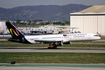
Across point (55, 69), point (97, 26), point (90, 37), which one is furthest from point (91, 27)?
point (55, 69)

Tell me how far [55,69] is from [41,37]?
23.7 metres

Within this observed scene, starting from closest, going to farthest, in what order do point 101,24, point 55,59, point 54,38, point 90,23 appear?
point 55,59 < point 54,38 < point 101,24 < point 90,23

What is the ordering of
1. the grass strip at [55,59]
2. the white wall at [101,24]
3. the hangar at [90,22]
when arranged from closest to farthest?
the grass strip at [55,59] → the white wall at [101,24] → the hangar at [90,22]

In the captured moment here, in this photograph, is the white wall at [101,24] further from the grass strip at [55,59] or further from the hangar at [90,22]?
the grass strip at [55,59]

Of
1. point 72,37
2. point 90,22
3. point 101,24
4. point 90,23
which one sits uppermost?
point 90,22

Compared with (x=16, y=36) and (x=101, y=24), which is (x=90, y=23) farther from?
(x=16, y=36)

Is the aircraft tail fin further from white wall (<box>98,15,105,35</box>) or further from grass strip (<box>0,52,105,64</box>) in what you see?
white wall (<box>98,15,105,35</box>)

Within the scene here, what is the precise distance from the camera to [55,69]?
752 inches

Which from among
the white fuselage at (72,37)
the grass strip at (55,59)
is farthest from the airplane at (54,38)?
the grass strip at (55,59)

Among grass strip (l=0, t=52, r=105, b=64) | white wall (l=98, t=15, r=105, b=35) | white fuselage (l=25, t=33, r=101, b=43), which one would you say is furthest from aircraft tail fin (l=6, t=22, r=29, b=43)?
white wall (l=98, t=15, r=105, b=35)

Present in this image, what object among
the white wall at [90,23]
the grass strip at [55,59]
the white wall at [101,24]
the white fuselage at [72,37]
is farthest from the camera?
the white wall at [90,23]

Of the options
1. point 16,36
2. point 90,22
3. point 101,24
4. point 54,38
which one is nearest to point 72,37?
point 54,38

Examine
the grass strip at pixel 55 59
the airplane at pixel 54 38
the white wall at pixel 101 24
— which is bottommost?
the grass strip at pixel 55 59

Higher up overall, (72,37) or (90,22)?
(90,22)
